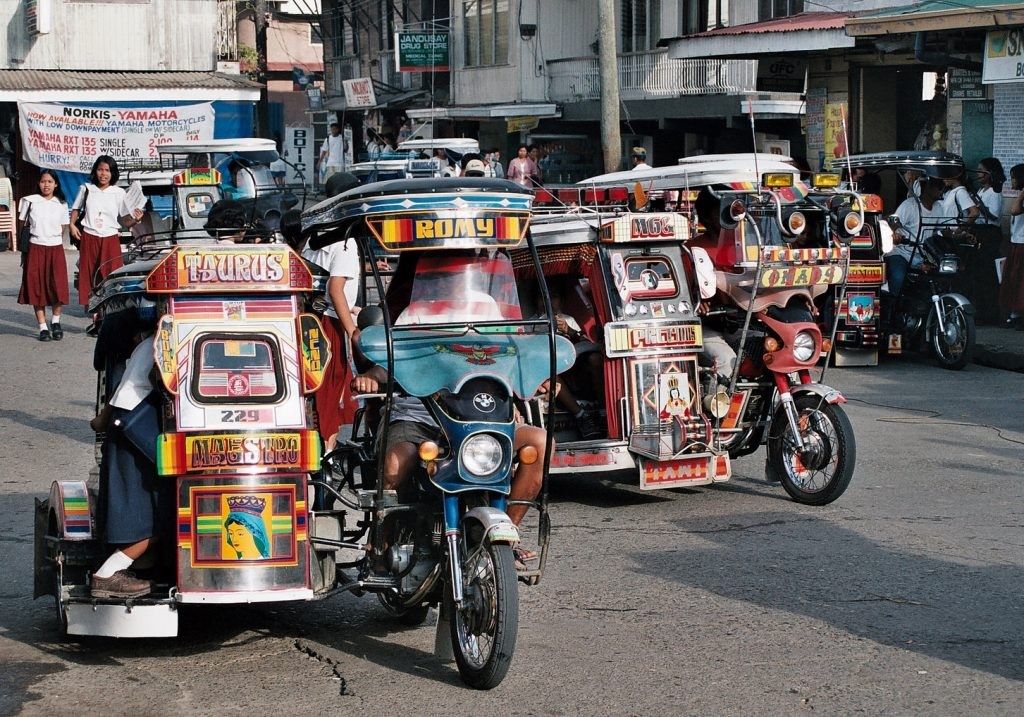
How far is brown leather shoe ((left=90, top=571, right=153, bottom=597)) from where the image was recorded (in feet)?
18.8

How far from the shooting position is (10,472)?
980 cm

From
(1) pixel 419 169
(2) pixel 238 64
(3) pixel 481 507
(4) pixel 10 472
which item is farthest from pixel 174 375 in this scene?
(2) pixel 238 64

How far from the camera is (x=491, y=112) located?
35469mm

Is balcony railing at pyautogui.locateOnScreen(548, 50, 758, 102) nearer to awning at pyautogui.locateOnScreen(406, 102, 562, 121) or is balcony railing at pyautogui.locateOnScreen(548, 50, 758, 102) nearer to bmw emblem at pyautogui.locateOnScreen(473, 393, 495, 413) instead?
awning at pyautogui.locateOnScreen(406, 102, 562, 121)

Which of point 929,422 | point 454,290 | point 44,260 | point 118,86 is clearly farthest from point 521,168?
point 454,290

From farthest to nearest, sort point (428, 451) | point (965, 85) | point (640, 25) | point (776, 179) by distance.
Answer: point (640, 25)
point (965, 85)
point (776, 179)
point (428, 451)

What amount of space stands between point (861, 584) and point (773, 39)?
1568cm

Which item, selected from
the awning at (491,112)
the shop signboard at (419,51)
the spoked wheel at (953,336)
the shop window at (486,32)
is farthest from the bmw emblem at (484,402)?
the shop signboard at (419,51)

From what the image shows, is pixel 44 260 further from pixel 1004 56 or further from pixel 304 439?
pixel 304 439

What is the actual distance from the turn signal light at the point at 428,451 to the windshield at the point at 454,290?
763 mm

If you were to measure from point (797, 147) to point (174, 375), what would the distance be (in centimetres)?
2198

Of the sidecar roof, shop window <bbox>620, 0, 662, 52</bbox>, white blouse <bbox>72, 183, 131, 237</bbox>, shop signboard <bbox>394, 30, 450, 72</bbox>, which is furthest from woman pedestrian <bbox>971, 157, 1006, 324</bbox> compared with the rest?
shop signboard <bbox>394, 30, 450, 72</bbox>

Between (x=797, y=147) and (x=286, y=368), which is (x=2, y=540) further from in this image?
(x=797, y=147)

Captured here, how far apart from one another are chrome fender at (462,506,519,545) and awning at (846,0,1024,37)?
1213cm
